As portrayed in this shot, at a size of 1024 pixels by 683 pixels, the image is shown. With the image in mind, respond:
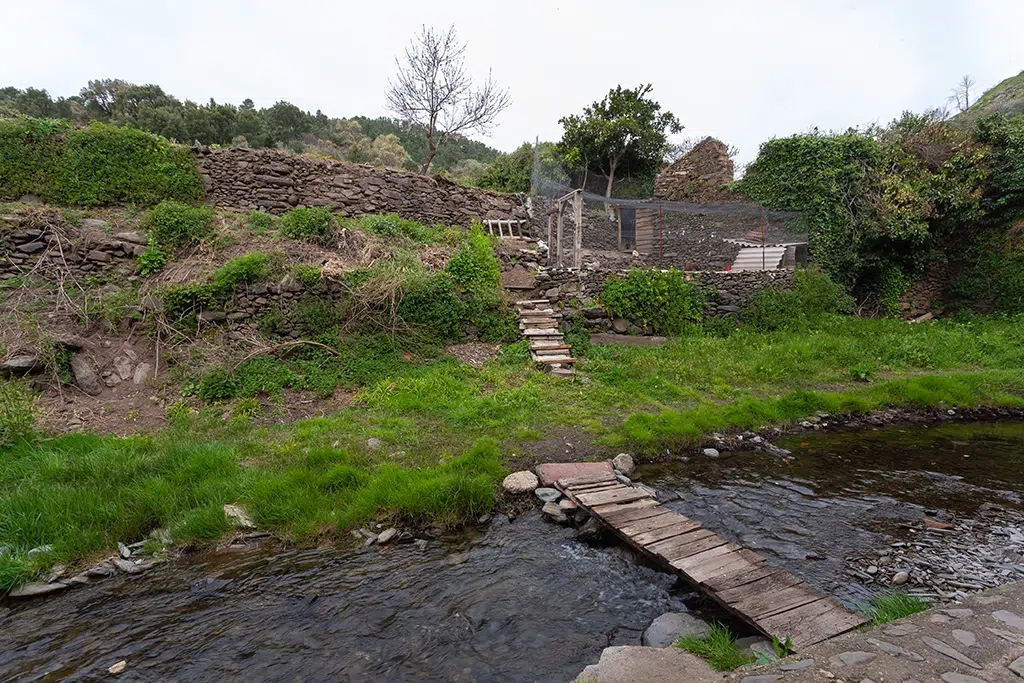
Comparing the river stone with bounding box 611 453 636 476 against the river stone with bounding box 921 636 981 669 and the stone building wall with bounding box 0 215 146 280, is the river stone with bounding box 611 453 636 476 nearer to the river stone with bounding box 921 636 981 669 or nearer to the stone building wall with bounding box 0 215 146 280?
the river stone with bounding box 921 636 981 669

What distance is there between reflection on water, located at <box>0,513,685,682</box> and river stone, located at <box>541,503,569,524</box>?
33 centimetres

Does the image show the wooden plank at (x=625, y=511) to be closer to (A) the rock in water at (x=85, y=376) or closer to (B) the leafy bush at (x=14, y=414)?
(B) the leafy bush at (x=14, y=414)

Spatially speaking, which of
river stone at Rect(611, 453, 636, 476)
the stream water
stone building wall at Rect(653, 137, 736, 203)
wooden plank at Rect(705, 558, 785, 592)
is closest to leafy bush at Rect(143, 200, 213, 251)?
the stream water

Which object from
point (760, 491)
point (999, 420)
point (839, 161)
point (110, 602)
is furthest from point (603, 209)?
point (110, 602)

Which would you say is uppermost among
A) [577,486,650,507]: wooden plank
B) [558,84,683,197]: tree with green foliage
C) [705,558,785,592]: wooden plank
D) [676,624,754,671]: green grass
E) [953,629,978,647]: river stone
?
[558,84,683,197]: tree with green foliage

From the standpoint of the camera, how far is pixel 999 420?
768cm

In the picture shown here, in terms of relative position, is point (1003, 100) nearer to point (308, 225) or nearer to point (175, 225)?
point (308, 225)

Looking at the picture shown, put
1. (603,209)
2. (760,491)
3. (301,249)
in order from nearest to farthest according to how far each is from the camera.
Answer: (760,491) → (301,249) → (603,209)

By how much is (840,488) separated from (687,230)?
36.3 ft

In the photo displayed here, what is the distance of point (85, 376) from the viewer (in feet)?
23.0

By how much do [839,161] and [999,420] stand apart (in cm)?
902

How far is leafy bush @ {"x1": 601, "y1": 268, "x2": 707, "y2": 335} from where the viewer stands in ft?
35.0

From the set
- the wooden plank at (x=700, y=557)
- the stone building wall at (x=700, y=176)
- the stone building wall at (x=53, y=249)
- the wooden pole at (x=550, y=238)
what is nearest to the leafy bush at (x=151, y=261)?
the stone building wall at (x=53, y=249)

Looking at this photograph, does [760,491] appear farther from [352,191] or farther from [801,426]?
[352,191]
